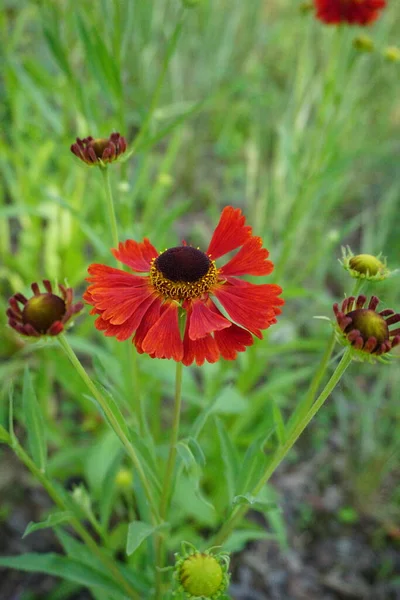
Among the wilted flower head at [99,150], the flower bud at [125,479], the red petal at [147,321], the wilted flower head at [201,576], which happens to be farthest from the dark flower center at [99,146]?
the flower bud at [125,479]

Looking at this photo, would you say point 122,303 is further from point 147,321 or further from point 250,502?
point 250,502

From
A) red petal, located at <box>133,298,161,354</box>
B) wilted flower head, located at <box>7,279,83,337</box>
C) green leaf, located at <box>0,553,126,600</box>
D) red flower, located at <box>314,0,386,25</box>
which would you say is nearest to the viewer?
wilted flower head, located at <box>7,279,83,337</box>

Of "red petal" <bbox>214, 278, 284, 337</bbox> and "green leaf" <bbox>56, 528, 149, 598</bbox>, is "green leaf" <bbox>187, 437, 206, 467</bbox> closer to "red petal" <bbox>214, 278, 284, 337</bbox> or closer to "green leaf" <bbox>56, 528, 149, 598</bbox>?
"red petal" <bbox>214, 278, 284, 337</bbox>

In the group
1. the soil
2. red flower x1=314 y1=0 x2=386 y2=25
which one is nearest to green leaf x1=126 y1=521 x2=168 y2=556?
the soil

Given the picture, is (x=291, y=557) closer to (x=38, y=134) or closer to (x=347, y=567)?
(x=347, y=567)

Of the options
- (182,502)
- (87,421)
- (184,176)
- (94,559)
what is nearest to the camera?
(94,559)

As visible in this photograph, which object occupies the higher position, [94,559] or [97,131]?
[97,131]

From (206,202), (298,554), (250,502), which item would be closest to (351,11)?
(250,502)

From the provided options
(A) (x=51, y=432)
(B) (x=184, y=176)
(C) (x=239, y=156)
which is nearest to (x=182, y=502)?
(A) (x=51, y=432)
